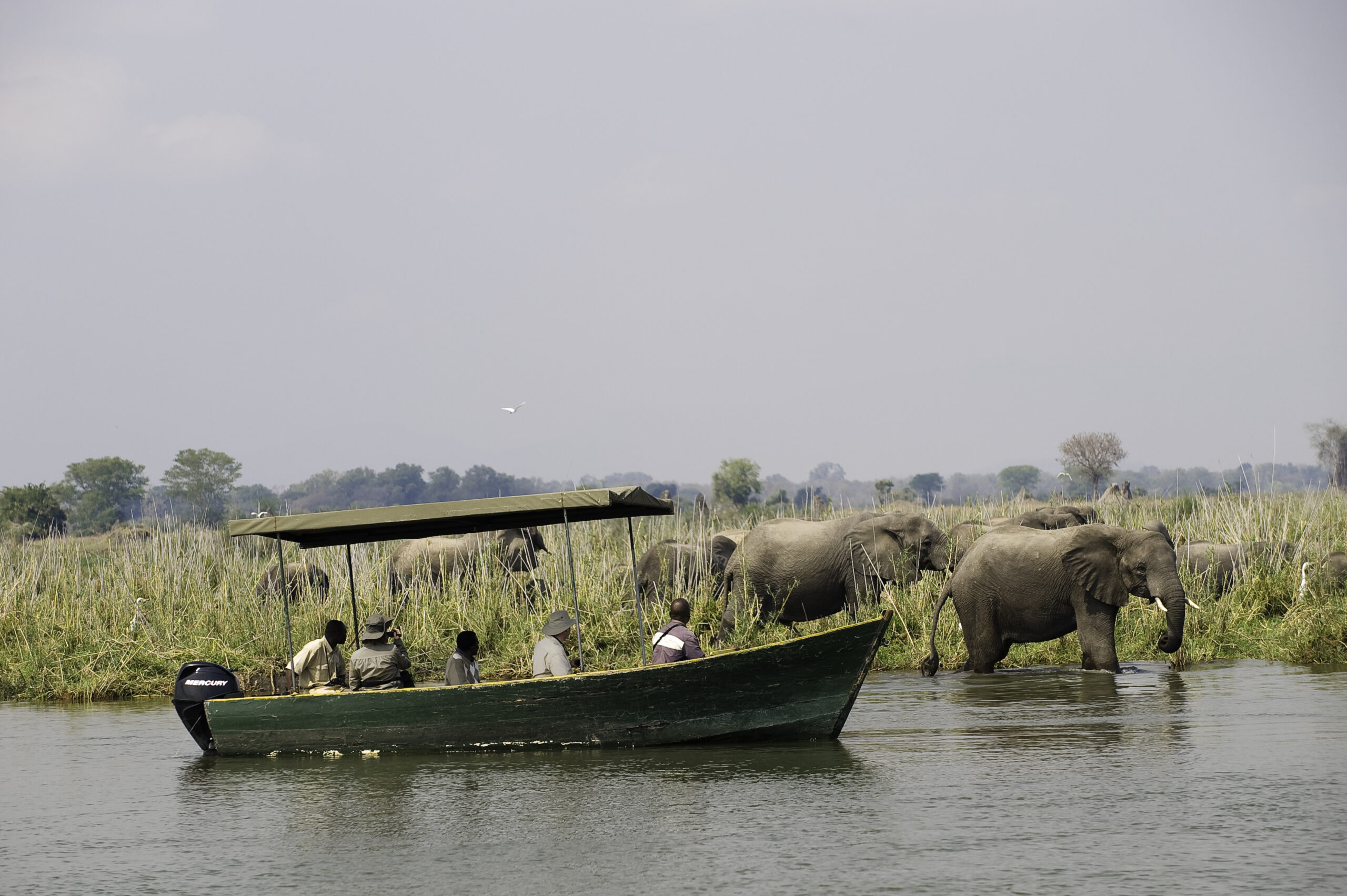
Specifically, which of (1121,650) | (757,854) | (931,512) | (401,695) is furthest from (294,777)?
(931,512)

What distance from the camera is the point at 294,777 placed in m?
12.6

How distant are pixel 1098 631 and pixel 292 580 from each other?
47.4ft

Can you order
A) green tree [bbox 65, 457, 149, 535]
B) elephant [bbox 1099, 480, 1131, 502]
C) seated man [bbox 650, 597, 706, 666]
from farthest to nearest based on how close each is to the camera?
green tree [bbox 65, 457, 149, 535] → elephant [bbox 1099, 480, 1131, 502] → seated man [bbox 650, 597, 706, 666]

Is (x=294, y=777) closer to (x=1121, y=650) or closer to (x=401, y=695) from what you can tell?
(x=401, y=695)

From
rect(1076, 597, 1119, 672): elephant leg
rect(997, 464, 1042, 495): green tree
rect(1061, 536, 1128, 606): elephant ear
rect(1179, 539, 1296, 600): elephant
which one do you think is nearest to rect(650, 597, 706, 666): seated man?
rect(1061, 536, 1128, 606): elephant ear

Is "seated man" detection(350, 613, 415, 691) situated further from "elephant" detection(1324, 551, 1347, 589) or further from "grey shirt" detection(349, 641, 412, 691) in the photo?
"elephant" detection(1324, 551, 1347, 589)

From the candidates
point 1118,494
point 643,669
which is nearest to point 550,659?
point 643,669

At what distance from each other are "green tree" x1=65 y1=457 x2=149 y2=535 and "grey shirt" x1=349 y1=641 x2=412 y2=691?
3147 inches

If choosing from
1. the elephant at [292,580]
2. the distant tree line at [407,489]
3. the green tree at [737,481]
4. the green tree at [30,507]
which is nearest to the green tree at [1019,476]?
the distant tree line at [407,489]

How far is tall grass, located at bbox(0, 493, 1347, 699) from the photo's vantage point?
18.9 metres

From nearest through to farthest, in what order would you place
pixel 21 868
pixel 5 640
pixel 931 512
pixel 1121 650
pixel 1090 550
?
pixel 21 868 < pixel 1090 550 < pixel 1121 650 < pixel 5 640 < pixel 931 512

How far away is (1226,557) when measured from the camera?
2127 cm

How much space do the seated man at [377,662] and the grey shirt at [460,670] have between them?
1.21 ft

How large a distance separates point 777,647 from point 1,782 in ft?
22.6
